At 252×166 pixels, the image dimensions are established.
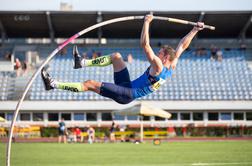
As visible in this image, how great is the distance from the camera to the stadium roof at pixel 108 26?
40281 millimetres

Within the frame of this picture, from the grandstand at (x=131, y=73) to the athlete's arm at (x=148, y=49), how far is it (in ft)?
88.4

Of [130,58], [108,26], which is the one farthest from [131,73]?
[108,26]

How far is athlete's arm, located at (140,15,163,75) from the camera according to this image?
10.4 metres

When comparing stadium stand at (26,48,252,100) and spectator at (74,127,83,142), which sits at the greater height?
stadium stand at (26,48,252,100)

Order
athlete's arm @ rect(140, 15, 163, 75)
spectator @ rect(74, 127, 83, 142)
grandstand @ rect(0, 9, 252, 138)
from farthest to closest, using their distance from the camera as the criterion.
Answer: grandstand @ rect(0, 9, 252, 138) < spectator @ rect(74, 127, 83, 142) < athlete's arm @ rect(140, 15, 163, 75)

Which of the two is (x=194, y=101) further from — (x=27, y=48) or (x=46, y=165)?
(x=46, y=165)

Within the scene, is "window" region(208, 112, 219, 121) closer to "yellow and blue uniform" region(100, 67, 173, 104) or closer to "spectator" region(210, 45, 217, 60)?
"spectator" region(210, 45, 217, 60)

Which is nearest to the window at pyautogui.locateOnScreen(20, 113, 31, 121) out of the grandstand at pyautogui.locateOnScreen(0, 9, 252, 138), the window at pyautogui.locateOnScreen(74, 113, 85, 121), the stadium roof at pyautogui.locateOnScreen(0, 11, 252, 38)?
the grandstand at pyautogui.locateOnScreen(0, 9, 252, 138)

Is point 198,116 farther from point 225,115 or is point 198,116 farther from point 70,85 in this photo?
point 70,85

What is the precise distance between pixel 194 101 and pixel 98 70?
22.2 ft

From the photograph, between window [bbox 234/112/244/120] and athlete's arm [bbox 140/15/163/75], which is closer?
athlete's arm [bbox 140/15/163/75]

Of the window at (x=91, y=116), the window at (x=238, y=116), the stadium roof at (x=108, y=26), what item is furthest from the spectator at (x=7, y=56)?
the window at (x=238, y=116)

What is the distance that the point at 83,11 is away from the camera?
3994 cm

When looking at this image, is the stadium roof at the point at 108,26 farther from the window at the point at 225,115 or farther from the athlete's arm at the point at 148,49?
the athlete's arm at the point at 148,49
